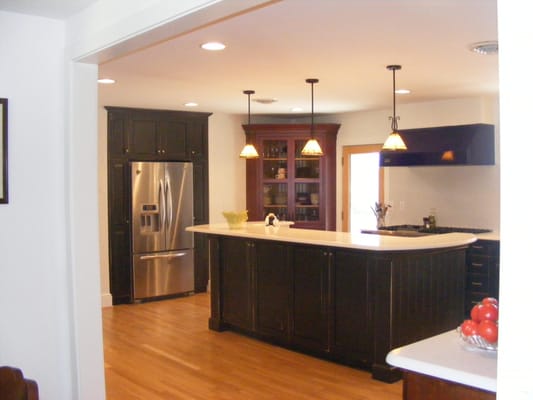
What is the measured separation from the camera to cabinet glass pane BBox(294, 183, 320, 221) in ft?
26.9

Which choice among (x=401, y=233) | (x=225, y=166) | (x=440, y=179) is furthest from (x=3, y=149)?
(x=440, y=179)

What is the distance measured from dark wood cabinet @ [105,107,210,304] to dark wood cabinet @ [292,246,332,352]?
9.31 feet

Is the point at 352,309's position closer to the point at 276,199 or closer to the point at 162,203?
the point at 162,203

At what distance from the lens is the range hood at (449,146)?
21.2ft

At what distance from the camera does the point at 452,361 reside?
196cm

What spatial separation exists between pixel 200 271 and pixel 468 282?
11.1 ft

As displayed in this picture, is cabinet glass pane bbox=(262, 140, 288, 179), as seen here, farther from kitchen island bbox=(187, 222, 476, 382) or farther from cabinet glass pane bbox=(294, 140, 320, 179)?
kitchen island bbox=(187, 222, 476, 382)

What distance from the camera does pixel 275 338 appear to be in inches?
211

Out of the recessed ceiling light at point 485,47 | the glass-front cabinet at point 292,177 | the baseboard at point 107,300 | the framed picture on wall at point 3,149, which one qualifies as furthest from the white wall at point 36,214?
Result: the glass-front cabinet at point 292,177

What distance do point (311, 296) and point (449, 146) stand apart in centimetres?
271

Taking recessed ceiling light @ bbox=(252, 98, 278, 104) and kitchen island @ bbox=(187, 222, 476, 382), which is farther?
recessed ceiling light @ bbox=(252, 98, 278, 104)

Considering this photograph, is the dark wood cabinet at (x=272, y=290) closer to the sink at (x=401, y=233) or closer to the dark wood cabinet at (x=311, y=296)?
the dark wood cabinet at (x=311, y=296)

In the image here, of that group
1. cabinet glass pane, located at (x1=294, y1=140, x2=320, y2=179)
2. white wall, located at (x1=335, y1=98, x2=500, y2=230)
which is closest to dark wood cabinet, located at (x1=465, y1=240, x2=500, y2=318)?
white wall, located at (x1=335, y1=98, x2=500, y2=230)

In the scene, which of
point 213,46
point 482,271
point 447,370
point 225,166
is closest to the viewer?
point 447,370
